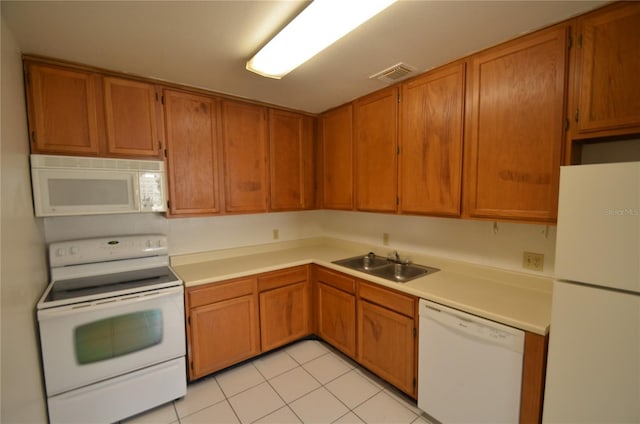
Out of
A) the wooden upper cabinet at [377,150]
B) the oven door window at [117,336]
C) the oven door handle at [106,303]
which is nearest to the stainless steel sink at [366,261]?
the wooden upper cabinet at [377,150]

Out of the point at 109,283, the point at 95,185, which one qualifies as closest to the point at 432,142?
the point at 95,185

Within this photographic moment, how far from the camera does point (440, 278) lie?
1.96 meters

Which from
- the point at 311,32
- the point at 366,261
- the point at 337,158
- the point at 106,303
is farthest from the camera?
the point at 337,158

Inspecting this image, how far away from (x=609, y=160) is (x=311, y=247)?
2.54m

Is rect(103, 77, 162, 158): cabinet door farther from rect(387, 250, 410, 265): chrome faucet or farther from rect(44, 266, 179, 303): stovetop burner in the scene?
rect(387, 250, 410, 265): chrome faucet

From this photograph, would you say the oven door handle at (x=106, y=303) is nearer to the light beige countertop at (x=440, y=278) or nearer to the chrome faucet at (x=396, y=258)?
the light beige countertop at (x=440, y=278)

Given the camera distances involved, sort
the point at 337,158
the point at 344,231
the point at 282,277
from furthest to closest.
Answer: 1. the point at 344,231
2. the point at 337,158
3. the point at 282,277

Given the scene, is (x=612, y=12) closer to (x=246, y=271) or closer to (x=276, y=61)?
(x=276, y=61)

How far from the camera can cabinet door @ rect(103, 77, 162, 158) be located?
1871 mm

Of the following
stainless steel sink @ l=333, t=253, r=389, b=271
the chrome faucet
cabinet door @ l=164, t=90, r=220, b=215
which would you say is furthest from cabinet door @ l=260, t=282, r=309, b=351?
cabinet door @ l=164, t=90, r=220, b=215

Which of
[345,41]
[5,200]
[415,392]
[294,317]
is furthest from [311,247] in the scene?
[5,200]

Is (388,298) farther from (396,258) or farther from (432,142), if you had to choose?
(432,142)

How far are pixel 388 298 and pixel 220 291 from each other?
1.32 meters

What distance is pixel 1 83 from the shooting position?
121cm
